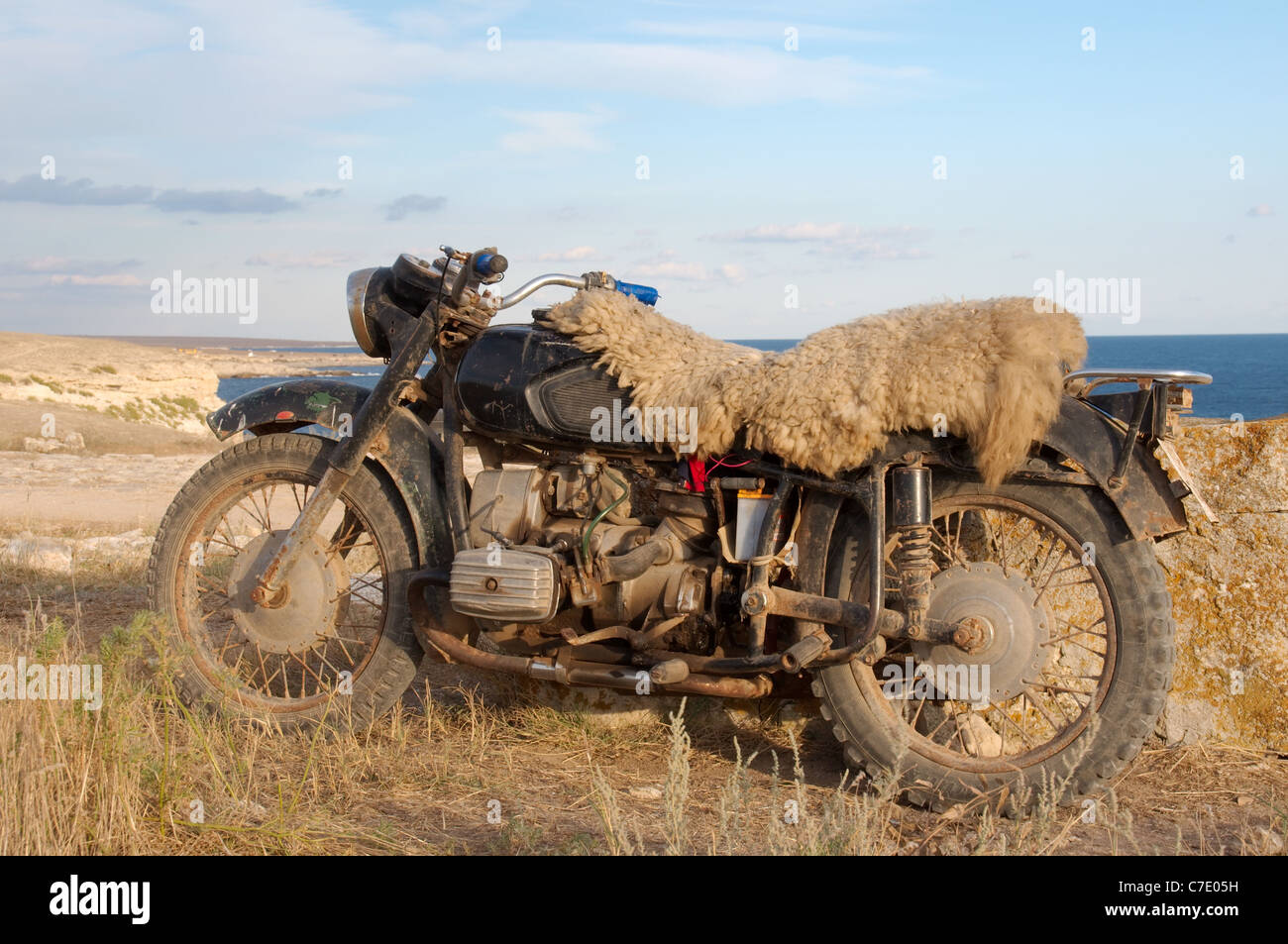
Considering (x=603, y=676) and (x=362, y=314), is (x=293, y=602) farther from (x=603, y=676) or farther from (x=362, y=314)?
(x=603, y=676)

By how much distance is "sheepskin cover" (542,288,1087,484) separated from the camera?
3.73m

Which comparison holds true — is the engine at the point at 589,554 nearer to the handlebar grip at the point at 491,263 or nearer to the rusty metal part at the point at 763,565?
the rusty metal part at the point at 763,565

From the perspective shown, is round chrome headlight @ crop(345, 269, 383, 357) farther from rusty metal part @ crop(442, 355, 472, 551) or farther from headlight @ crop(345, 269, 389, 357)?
rusty metal part @ crop(442, 355, 472, 551)

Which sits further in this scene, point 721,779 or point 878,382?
point 721,779

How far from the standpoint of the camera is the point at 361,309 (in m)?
4.87

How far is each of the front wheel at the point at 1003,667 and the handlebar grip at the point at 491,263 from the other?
166 cm

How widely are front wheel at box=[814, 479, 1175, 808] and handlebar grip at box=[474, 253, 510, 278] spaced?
1660 millimetres

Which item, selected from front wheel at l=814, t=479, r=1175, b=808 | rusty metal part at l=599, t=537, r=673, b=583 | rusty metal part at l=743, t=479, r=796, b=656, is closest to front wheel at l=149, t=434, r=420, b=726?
rusty metal part at l=599, t=537, r=673, b=583

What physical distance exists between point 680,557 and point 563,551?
1.49 ft

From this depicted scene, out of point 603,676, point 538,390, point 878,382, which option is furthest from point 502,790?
point 878,382

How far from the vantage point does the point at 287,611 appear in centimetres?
486

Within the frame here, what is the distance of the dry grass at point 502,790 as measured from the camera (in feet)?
10.9

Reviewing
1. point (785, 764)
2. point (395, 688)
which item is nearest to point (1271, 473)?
point (785, 764)
